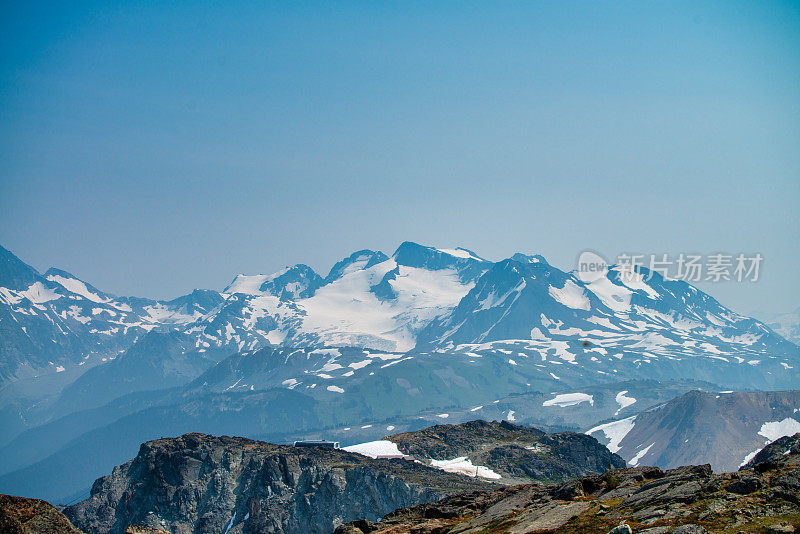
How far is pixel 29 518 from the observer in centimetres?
4038

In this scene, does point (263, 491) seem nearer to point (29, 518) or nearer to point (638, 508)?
point (638, 508)

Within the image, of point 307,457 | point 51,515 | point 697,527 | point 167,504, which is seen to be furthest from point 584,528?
point 167,504

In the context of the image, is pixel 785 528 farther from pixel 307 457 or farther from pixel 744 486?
pixel 307 457

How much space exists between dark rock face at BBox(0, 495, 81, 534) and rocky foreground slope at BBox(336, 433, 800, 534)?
30080 mm

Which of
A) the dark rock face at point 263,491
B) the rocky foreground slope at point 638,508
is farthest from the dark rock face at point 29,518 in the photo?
the dark rock face at point 263,491

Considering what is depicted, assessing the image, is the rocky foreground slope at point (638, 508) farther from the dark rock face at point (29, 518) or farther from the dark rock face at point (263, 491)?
the dark rock face at point (263, 491)

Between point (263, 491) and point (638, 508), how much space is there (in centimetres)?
14518

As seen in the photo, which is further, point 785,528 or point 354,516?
point 354,516

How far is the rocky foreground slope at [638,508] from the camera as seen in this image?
4397 centimetres

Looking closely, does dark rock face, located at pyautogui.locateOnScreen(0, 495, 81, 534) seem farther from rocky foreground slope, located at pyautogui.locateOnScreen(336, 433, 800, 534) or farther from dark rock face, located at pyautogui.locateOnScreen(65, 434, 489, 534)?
dark rock face, located at pyautogui.locateOnScreen(65, 434, 489, 534)

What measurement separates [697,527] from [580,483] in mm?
28886

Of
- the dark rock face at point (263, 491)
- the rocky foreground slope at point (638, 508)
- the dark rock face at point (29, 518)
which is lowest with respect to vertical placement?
the dark rock face at point (263, 491)

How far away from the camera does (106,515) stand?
19738cm

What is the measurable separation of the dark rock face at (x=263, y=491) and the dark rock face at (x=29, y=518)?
12239 centimetres
